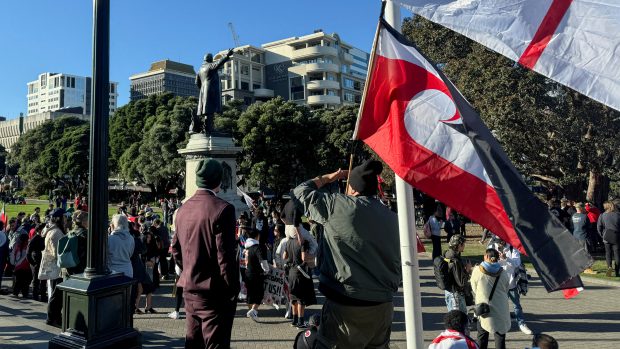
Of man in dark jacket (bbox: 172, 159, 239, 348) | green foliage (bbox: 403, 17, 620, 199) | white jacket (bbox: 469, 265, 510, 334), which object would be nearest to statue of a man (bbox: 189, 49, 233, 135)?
green foliage (bbox: 403, 17, 620, 199)

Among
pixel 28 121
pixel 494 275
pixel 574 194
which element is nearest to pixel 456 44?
pixel 574 194

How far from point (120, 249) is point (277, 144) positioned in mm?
30878

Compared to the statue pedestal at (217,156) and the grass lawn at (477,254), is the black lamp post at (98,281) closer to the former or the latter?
the grass lawn at (477,254)

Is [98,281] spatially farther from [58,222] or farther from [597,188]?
[597,188]

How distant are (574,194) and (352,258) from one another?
22.3 metres

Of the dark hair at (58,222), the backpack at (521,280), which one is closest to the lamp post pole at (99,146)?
the dark hair at (58,222)

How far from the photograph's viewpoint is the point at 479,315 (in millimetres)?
6320

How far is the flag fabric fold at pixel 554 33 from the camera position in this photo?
328 cm

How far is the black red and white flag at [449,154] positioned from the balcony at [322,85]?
7772cm

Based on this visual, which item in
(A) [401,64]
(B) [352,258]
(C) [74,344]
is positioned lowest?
(C) [74,344]

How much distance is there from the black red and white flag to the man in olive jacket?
1.30ft

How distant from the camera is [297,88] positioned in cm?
8388

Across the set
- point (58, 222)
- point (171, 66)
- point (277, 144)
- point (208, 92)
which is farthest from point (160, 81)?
point (58, 222)

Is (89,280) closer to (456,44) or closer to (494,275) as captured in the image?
(494,275)
